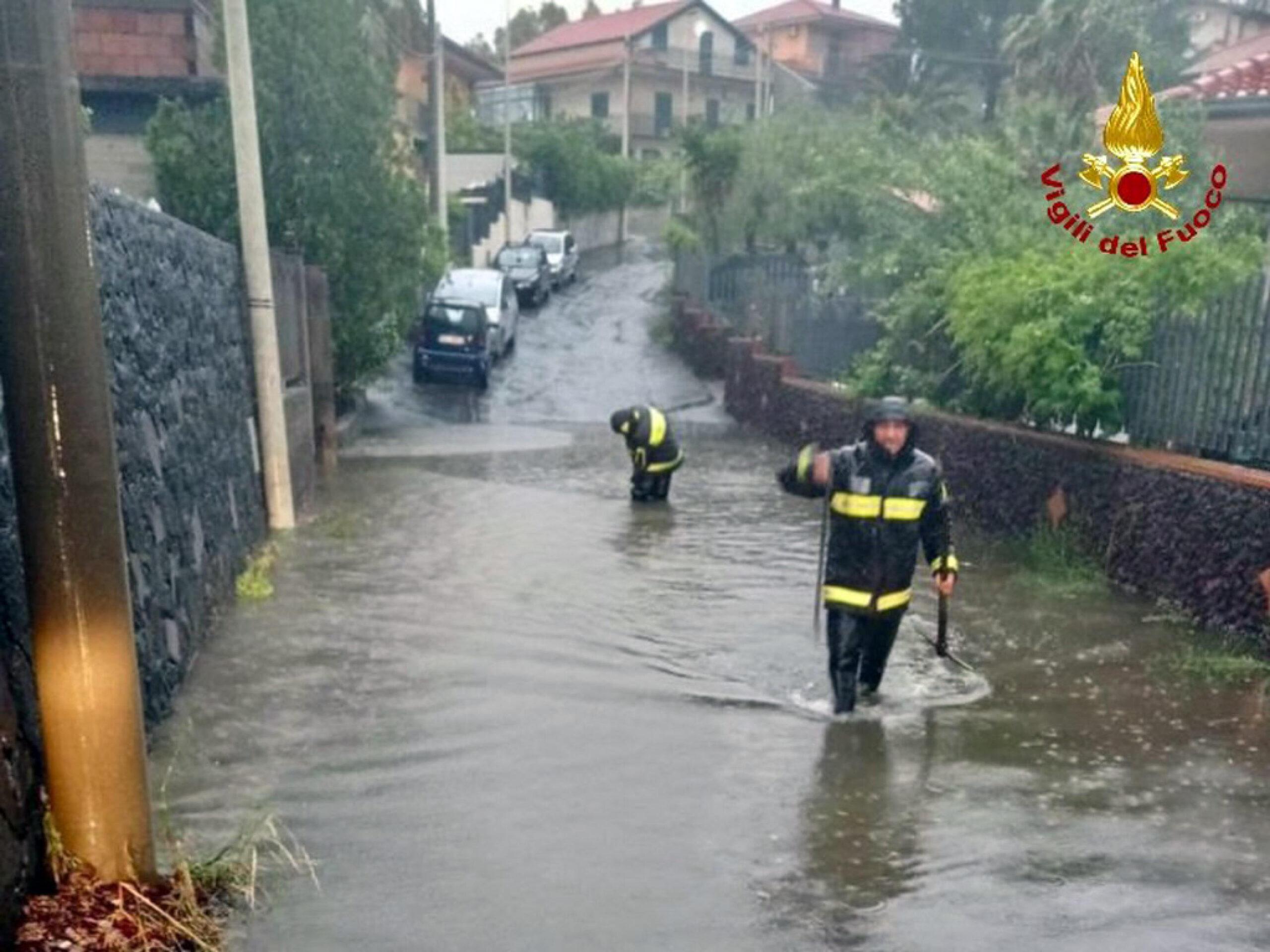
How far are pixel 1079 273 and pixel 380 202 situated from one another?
1088cm

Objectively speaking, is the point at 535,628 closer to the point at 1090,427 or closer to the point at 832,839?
the point at 832,839

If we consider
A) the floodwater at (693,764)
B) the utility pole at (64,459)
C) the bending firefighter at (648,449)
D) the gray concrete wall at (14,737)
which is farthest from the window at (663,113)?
the utility pole at (64,459)

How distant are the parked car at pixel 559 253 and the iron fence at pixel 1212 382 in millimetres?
28438

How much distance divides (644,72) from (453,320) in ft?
152

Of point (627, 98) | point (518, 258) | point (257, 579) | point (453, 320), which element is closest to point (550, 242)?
point (518, 258)

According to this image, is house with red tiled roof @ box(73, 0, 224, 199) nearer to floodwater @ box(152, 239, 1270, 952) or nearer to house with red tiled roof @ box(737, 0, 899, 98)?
floodwater @ box(152, 239, 1270, 952)

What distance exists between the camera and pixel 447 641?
8.31m

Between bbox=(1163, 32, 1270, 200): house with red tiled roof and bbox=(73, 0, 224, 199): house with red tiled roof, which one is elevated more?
bbox=(73, 0, 224, 199): house with red tiled roof

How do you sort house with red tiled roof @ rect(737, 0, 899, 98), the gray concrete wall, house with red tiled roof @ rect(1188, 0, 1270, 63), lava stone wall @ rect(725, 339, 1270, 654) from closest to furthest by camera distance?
the gray concrete wall → lava stone wall @ rect(725, 339, 1270, 654) → house with red tiled roof @ rect(1188, 0, 1270, 63) → house with red tiled roof @ rect(737, 0, 899, 98)

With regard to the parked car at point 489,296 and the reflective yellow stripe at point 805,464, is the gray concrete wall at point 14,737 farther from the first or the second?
the parked car at point 489,296


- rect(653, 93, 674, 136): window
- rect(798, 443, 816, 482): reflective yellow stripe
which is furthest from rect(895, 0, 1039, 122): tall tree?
rect(798, 443, 816, 482): reflective yellow stripe

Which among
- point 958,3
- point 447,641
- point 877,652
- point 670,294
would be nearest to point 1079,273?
point 877,652

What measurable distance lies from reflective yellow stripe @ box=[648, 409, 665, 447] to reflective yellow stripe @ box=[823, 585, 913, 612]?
6.79 m

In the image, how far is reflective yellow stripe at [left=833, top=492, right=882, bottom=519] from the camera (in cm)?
691
